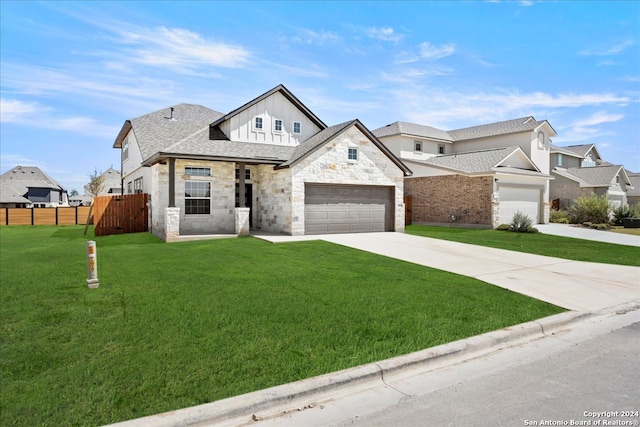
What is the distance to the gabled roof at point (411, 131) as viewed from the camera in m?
34.5

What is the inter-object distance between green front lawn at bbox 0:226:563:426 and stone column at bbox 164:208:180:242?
5.33 metres

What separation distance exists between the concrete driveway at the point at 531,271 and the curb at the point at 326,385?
2.58 metres

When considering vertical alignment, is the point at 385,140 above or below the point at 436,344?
above

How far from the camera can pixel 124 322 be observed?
18.8 feet

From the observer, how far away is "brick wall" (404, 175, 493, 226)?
78.3 feet

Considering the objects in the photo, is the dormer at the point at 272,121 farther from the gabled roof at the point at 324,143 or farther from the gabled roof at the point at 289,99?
the gabled roof at the point at 324,143

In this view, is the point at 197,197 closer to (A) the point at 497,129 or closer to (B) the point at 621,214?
(A) the point at 497,129

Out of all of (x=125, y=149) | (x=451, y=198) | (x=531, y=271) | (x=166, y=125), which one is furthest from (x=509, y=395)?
(x=125, y=149)

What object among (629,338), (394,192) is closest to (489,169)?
(394,192)

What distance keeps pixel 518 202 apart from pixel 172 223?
21.3m

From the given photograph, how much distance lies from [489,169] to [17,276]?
23149 mm

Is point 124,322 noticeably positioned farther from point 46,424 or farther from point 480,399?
point 480,399

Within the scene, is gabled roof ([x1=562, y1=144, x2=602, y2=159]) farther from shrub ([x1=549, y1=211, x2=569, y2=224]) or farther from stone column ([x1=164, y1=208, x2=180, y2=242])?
stone column ([x1=164, y1=208, x2=180, y2=242])

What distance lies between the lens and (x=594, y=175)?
35.3 m
